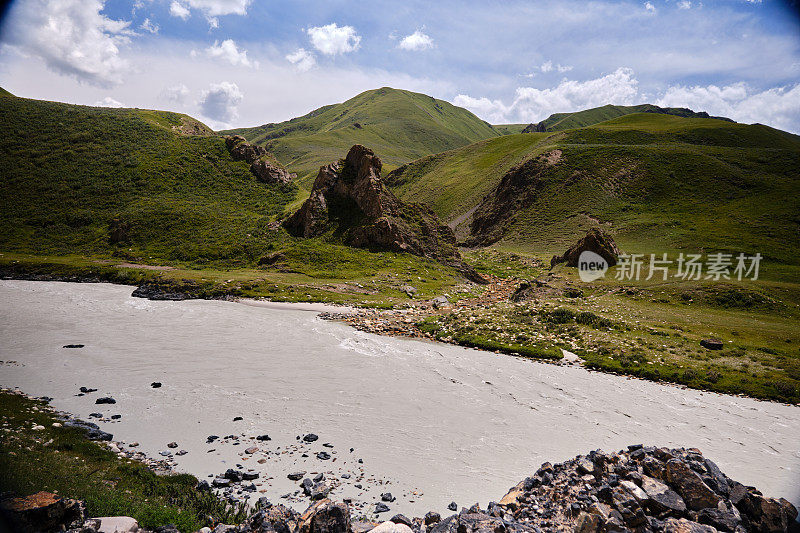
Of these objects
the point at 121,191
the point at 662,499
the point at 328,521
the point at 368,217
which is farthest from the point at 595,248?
the point at 121,191

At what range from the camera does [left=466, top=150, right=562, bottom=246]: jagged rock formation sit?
105188 millimetres

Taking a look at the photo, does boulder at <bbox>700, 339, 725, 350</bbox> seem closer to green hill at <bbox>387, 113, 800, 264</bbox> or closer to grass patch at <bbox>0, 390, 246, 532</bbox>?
grass patch at <bbox>0, 390, 246, 532</bbox>

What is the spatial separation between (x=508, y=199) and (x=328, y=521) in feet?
369

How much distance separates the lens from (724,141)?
12662 cm

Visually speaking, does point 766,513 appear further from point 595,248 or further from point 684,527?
point 595,248

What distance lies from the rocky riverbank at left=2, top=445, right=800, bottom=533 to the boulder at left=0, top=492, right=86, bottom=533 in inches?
0.6

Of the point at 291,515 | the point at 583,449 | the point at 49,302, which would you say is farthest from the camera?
the point at 49,302

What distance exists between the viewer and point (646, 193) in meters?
94.3

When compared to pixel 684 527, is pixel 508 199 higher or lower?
higher

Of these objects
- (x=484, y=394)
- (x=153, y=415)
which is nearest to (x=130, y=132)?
(x=153, y=415)

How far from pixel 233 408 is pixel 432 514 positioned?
1054 centimetres

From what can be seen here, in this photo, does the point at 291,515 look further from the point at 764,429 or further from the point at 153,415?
the point at 764,429

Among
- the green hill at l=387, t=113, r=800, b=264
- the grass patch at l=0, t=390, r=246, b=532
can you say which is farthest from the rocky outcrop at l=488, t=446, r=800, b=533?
the green hill at l=387, t=113, r=800, b=264

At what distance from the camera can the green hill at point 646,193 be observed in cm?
6956
